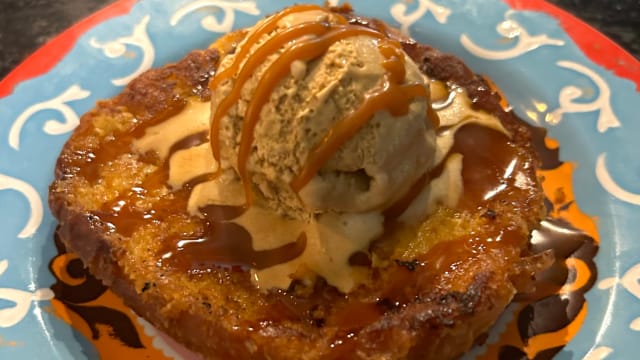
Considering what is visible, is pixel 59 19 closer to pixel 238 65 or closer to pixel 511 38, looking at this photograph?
pixel 238 65

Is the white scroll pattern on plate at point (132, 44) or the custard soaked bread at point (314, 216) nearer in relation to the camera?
the custard soaked bread at point (314, 216)

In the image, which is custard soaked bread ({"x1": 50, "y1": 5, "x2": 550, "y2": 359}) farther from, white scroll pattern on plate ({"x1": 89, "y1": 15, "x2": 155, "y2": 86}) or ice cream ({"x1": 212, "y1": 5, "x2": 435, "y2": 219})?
white scroll pattern on plate ({"x1": 89, "y1": 15, "x2": 155, "y2": 86})

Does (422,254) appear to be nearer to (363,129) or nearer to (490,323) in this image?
(490,323)

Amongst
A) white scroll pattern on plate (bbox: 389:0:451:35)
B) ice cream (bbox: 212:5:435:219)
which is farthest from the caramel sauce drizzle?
white scroll pattern on plate (bbox: 389:0:451:35)

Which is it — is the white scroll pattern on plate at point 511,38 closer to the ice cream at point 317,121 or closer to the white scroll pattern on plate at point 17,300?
the ice cream at point 317,121

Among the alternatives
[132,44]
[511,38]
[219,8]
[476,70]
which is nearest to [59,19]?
[132,44]

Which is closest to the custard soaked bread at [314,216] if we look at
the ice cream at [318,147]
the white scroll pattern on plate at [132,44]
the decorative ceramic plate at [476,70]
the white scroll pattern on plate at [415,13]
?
the ice cream at [318,147]
